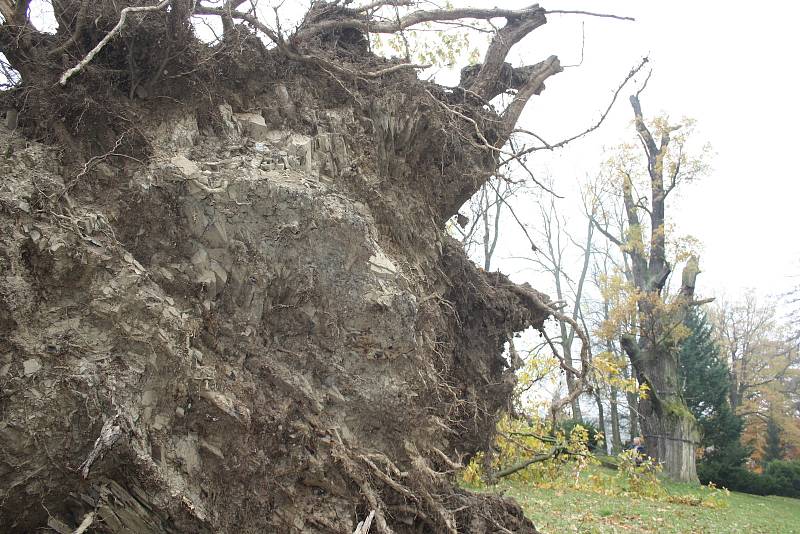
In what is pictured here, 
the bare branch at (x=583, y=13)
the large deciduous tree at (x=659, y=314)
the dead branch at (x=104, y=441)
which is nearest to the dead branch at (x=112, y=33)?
the dead branch at (x=104, y=441)

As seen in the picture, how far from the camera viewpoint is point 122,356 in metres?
3.29

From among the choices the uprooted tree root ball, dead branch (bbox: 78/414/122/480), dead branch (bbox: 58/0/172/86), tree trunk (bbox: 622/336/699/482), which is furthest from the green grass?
dead branch (bbox: 58/0/172/86)

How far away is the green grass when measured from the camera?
28.8 feet

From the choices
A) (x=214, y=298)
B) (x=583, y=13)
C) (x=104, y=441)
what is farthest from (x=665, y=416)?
(x=104, y=441)

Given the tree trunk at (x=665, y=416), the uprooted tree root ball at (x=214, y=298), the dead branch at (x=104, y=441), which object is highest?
the tree trunk at (x=665, y=416)

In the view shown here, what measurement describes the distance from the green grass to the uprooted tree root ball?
4.29 m

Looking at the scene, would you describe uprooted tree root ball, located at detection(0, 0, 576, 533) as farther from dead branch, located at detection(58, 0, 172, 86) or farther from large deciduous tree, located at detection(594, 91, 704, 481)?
large deciduous tree, located at detection(594, 91, 704, 481)

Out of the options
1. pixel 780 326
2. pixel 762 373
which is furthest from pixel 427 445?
pixel 780 326

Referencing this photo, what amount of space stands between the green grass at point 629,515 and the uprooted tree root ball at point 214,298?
14.1 feet

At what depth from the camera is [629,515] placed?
1010cm

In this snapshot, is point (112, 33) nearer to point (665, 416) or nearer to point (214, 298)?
point (214, 298)

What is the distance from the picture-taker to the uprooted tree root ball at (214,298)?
3.11 meters

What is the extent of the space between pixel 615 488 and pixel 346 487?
5619mm

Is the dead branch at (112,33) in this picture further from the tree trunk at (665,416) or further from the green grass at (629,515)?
the tree trunk at (665,416)
